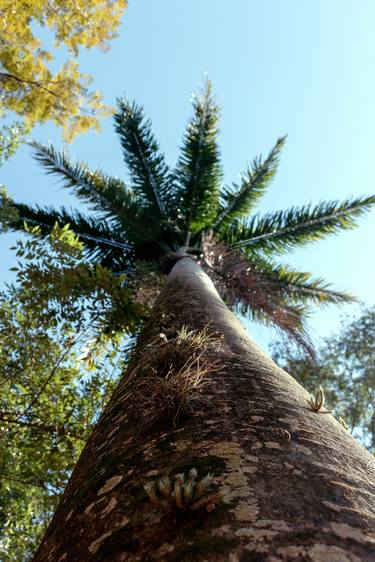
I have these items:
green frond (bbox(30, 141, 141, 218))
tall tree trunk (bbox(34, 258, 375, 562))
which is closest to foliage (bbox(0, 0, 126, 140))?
green frond (bbox(30, 141, 141, 218))

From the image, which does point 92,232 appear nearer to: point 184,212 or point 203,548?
point 184,212

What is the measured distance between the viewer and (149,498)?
3.54ft

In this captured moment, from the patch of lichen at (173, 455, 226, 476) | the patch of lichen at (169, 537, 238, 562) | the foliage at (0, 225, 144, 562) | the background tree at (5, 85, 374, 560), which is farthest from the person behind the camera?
the background tree at (5, 85, 374, 560)

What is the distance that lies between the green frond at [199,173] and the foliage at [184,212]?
21 millimetres

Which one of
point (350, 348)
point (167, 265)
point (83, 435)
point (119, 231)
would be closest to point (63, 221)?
point (119, 231)

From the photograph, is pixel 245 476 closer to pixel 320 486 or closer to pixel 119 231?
pixel 320 486

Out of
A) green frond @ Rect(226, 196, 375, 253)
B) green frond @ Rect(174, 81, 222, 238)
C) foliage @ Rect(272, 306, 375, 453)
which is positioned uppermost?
green frond @ Rect(174, 81, 222, 238)

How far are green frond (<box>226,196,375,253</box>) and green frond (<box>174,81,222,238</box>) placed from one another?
82 centimetres

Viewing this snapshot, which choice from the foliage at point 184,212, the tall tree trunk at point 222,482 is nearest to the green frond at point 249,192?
the foliage at point 184,212

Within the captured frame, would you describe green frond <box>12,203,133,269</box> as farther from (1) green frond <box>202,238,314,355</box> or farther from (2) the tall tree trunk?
(2) the tall tree trunk

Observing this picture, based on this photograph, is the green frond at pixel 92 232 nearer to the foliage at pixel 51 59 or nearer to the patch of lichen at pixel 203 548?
the foliage at pixel 51 59

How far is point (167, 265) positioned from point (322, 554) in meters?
7.15

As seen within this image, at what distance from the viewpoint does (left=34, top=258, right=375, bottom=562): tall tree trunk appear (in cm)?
91

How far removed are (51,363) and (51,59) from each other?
455 cm
